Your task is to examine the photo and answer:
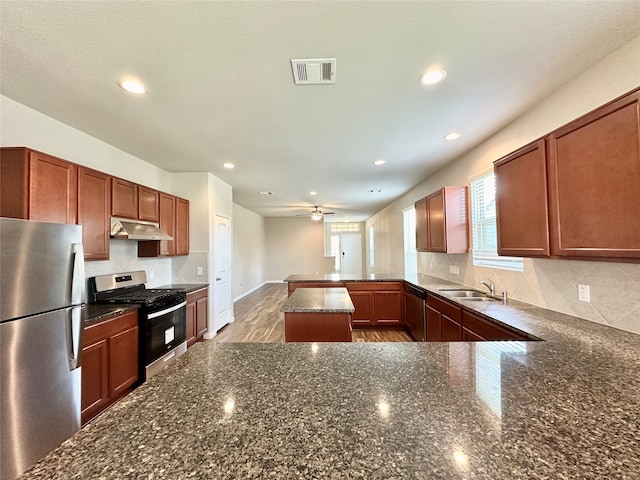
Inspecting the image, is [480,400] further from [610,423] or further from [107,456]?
[107,456]

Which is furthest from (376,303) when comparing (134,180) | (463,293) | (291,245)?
(291,245)

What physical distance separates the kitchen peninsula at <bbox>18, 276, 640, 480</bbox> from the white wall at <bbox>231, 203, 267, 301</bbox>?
6.11 m

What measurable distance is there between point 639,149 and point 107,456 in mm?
2329

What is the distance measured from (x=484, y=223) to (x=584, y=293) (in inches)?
55.3

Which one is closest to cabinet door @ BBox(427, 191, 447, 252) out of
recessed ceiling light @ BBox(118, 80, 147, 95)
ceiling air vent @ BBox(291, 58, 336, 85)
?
ceiling air vent @ BBox(291, 58, 336, 85)

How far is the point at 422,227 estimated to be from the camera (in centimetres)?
415

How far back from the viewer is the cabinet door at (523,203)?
1834mm

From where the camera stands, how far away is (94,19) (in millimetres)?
1402

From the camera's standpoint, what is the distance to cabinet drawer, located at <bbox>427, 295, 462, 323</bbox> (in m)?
2.57

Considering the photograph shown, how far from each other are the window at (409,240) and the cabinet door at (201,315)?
4131 millimetres

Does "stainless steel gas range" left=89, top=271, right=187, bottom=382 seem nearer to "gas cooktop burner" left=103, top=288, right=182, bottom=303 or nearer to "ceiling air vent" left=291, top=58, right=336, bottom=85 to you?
"gas cooktop burner" left=103, top=288, right=182, bottom=303

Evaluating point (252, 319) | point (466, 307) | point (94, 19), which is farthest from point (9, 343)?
point (252, 319)

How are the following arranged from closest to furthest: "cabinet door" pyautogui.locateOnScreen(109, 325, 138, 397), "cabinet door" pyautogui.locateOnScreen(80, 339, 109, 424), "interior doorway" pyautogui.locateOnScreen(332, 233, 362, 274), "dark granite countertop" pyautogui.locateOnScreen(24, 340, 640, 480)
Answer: "dark granite countertop" pyautogui.locateOnScreen(24, 340, 640, 480)
"cabinet door" pyautogui.locateOnScreen(80, 339, 109, 424)
"cabinet door" pyautogui.locateOnScreen(109, 325, 138, 397)
"interior doorway" pyautogui.locateOnScreen(332, 233, 362, 274)

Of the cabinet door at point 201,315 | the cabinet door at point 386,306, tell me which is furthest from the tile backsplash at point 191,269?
the cabinet door at point 386,306
